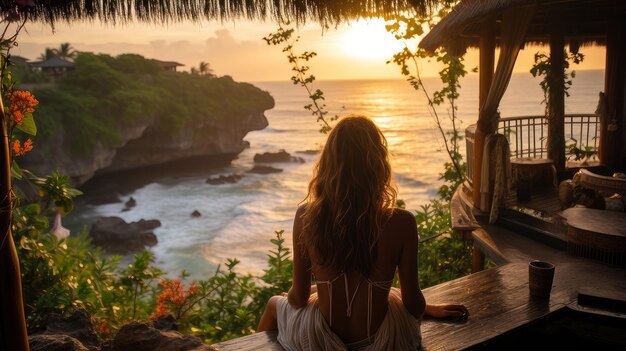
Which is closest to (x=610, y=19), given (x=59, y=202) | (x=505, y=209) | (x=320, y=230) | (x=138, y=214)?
(x=505, y=209)

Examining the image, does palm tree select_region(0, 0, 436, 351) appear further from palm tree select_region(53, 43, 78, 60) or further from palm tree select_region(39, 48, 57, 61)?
palm tree select_region(53, 43, 78, 60)

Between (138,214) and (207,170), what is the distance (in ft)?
43.4

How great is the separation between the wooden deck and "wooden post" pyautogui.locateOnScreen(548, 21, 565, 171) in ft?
12.5

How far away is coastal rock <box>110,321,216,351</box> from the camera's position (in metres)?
2.49

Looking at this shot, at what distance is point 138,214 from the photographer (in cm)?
3025

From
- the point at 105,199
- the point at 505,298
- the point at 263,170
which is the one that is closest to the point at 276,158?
the point at 263,170

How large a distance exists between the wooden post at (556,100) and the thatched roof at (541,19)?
247 millimetres

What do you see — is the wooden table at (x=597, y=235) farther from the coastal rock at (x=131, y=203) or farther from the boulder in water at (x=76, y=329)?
the coastal rock at (x=131, y=203)

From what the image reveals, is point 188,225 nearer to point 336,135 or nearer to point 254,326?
point 254,326

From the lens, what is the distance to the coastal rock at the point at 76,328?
293 cm

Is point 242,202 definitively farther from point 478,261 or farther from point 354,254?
point 354,254

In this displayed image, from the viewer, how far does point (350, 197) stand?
2.33 metres

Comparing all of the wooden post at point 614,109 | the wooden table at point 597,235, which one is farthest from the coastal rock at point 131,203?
the wooden table at point 597,235

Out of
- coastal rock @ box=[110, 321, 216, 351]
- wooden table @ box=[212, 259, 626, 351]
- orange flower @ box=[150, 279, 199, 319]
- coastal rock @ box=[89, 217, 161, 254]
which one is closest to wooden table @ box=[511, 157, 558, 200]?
wooden table @ box=[212, 259, 626, 351]
